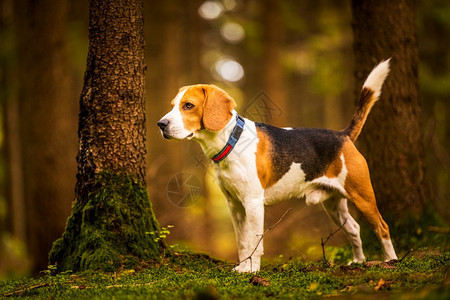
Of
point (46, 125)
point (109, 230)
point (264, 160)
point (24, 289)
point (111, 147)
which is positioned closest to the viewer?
point (24, 289)

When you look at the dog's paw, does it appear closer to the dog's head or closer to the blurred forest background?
the dog's head

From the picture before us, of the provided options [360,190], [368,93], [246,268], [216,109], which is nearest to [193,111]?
[216,109]

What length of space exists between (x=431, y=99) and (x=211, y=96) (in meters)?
12.7

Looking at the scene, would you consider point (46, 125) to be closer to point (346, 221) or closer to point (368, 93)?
point (346, 221)

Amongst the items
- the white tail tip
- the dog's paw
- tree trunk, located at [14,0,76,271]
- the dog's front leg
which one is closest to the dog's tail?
the white tail tip

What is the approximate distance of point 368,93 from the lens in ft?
20.4

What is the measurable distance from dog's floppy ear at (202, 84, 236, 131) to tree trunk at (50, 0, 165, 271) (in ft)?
2.82

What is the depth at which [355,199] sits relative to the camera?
19.2 feet

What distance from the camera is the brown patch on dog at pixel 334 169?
5859 millimetres

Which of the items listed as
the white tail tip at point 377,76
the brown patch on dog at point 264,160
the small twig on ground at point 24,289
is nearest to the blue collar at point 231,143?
the brown patch on dog at point 264,160

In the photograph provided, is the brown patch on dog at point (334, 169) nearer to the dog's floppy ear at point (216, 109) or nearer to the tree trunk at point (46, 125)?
the dog's floppy ear at point (216, 109)

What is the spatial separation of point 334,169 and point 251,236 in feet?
5.07

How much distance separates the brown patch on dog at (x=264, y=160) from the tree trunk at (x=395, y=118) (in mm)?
2280

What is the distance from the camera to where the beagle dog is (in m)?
5.15
